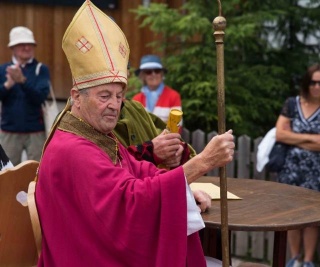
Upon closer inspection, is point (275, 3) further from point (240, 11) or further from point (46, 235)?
point (46, 235)

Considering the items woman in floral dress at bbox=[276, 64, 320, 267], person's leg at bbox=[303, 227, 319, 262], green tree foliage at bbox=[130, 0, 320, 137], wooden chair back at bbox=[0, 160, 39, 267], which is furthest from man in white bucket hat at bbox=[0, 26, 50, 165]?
wooden chair back at bbox=[0, 160, 39, 267]

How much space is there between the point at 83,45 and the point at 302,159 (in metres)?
3.39

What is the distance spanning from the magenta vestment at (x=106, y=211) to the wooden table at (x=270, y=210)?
1.87 ft

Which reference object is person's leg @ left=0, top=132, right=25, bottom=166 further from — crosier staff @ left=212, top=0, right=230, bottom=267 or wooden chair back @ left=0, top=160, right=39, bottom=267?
crosier staff @ left=212, top=0, right=230, bottom=267

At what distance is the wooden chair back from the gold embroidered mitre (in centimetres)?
76

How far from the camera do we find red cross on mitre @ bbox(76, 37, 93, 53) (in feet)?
12.1

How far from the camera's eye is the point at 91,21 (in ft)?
12.2

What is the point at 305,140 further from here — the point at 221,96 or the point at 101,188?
the point at 101,188

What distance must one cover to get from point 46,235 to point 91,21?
3.05 feet

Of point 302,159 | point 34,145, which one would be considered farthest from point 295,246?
point 34,145

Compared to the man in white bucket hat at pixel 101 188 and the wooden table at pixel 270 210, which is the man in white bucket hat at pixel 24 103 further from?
the man in white bucket hat at pixel 101 188

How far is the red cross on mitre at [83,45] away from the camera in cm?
369

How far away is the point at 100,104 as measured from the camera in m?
3.60

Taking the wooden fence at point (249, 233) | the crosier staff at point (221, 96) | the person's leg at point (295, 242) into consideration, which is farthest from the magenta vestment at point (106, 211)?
the wooden fence at point (249, 233)
